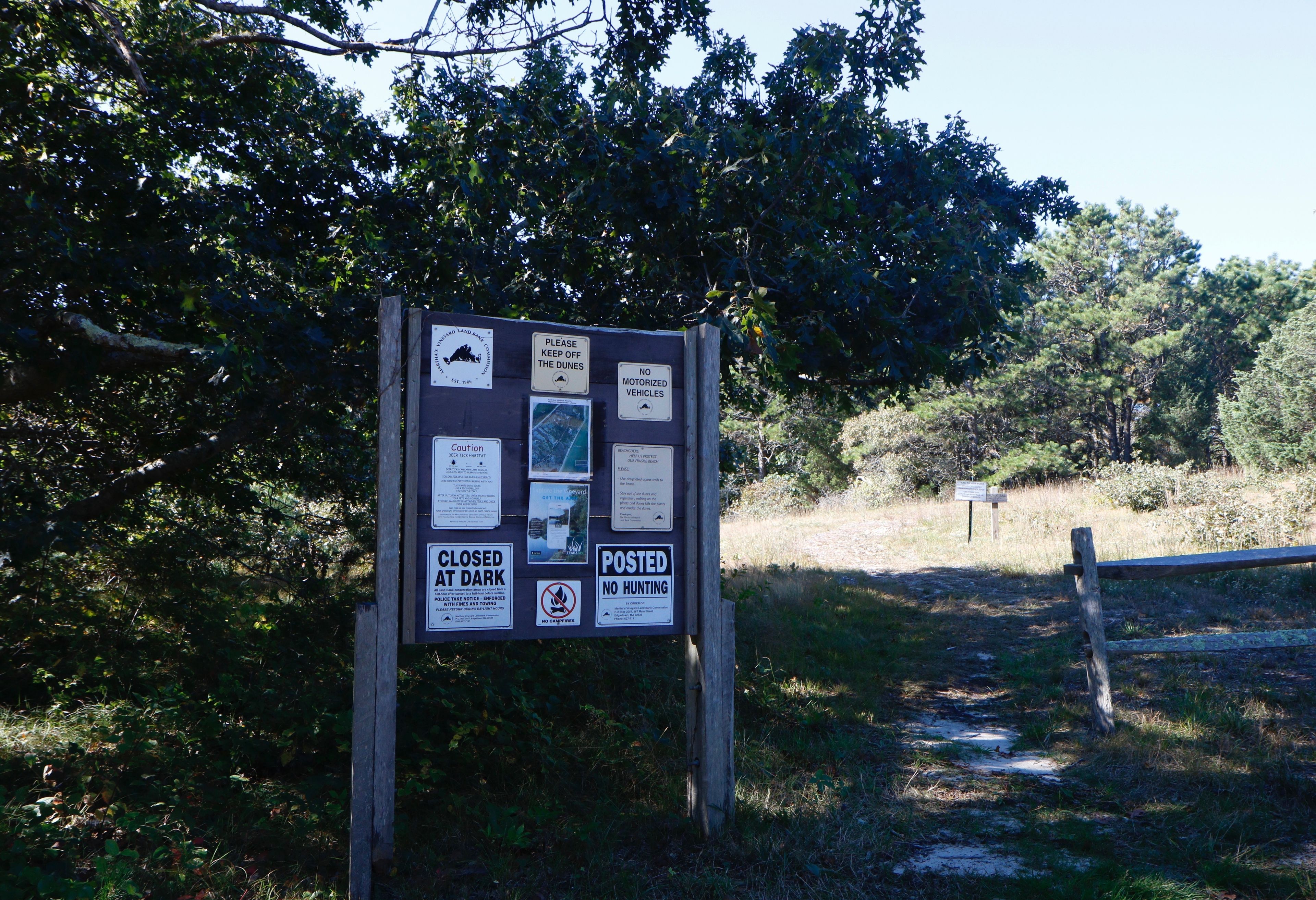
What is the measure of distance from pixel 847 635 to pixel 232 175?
22.0ft

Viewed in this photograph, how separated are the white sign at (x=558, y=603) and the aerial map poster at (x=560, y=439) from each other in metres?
0.47

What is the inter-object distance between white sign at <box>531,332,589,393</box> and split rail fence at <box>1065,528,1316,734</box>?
3.72 m

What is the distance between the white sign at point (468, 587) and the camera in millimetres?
3668

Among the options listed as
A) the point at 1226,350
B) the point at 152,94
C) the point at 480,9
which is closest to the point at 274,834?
the point at 152,94

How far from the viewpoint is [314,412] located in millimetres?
5668

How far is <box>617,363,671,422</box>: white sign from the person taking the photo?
4.06 metres

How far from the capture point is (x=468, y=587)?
12.2 ft

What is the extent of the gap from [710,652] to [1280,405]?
1216 inches

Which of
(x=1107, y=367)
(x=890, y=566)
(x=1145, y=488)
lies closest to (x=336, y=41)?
(x=890, y=566)

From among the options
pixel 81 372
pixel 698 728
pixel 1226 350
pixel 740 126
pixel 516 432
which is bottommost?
pixel 698 728

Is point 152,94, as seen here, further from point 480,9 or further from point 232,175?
point 480,9

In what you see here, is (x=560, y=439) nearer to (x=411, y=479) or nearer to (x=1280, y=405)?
(x=411, y=479)

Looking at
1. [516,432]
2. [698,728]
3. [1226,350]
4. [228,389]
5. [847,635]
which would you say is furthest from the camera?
[1226,350]

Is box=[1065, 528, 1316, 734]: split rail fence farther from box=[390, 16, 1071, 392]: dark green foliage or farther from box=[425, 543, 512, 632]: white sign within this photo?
box=[425, 543, 512, 632]: white sign
